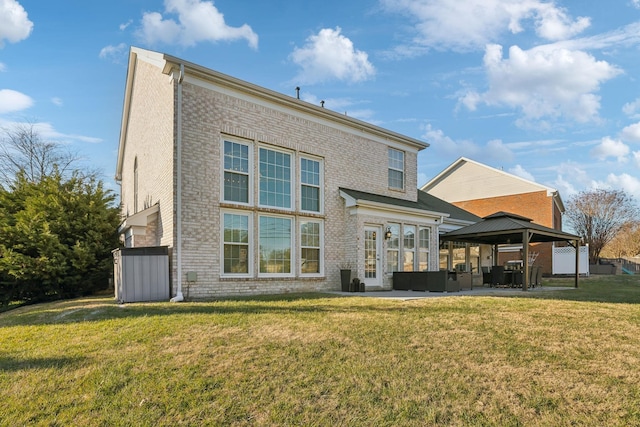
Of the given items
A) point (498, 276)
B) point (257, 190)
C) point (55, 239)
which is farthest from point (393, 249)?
point (55, 239)

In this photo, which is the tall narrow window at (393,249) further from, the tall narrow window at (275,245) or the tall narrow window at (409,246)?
the tall narrow window at (275,245)

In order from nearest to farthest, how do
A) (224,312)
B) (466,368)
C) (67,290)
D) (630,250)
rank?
(466,368) < (224,312) < (67,290) < (630,250)

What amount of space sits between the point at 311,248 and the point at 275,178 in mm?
2639

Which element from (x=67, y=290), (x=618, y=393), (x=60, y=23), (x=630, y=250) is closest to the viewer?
(x=618, y=393)

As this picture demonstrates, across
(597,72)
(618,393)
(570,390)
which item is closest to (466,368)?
(570,390)

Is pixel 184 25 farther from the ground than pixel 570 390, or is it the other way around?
pixel 184 25

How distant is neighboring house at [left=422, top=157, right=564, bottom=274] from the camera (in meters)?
30.2

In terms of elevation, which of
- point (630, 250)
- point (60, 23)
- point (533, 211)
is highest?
point (60, 23)

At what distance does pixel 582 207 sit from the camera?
1613 inches

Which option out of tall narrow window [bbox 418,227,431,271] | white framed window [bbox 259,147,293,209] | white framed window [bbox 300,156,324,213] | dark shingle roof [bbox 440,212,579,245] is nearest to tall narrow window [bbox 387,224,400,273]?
tall narrow window [bbox 418,227,431,271]

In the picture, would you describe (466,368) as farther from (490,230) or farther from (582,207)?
(582,207)

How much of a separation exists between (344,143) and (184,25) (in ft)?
21.6

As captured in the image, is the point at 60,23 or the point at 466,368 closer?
the point at 466,368

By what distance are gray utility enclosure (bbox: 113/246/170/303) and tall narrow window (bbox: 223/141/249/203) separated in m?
2.44
